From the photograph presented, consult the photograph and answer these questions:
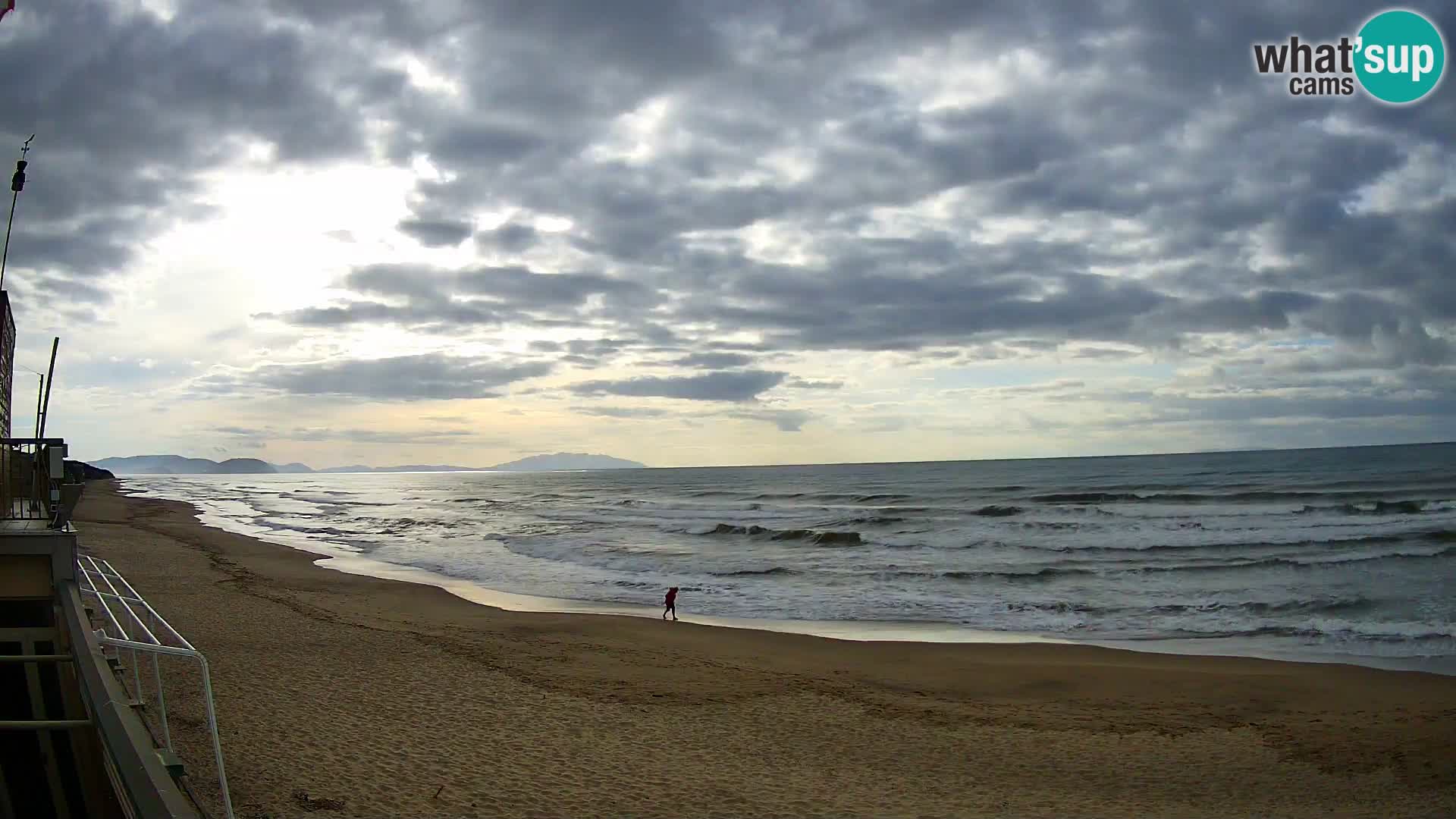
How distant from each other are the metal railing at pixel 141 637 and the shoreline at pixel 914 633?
7752 mm

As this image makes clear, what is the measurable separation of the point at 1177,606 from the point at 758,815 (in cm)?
1663

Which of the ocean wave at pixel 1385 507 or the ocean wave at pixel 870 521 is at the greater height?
the ocean wave at pixel 1385 507

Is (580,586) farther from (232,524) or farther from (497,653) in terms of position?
(232,524)

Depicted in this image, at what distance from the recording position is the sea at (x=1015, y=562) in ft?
61.2

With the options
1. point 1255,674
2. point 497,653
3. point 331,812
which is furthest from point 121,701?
point 1255,674

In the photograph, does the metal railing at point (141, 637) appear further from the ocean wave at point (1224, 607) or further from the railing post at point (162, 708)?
the ocean wave at point (1224, 607)

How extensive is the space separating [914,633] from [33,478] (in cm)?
1496

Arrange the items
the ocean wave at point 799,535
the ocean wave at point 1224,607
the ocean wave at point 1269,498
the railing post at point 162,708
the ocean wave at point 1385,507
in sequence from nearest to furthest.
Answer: the railing post at point 162,708
the ocean wave at point 1224,607
the ocean wave at point 799,535
the ocean wave at point 1385,507
the ocean wave at point 1269,498

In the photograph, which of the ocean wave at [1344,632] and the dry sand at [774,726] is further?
the ocean wave at [1344,632]

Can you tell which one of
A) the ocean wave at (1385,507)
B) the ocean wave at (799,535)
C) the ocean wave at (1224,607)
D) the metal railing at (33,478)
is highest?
the metal railing at (33,478)

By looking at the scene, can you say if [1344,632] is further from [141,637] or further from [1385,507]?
[1385,507]

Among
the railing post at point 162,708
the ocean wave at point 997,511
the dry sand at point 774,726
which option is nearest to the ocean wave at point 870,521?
the ocean wave at point 997,511

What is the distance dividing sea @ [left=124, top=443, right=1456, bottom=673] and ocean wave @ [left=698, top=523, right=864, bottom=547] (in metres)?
0.24

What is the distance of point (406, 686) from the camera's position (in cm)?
1230
